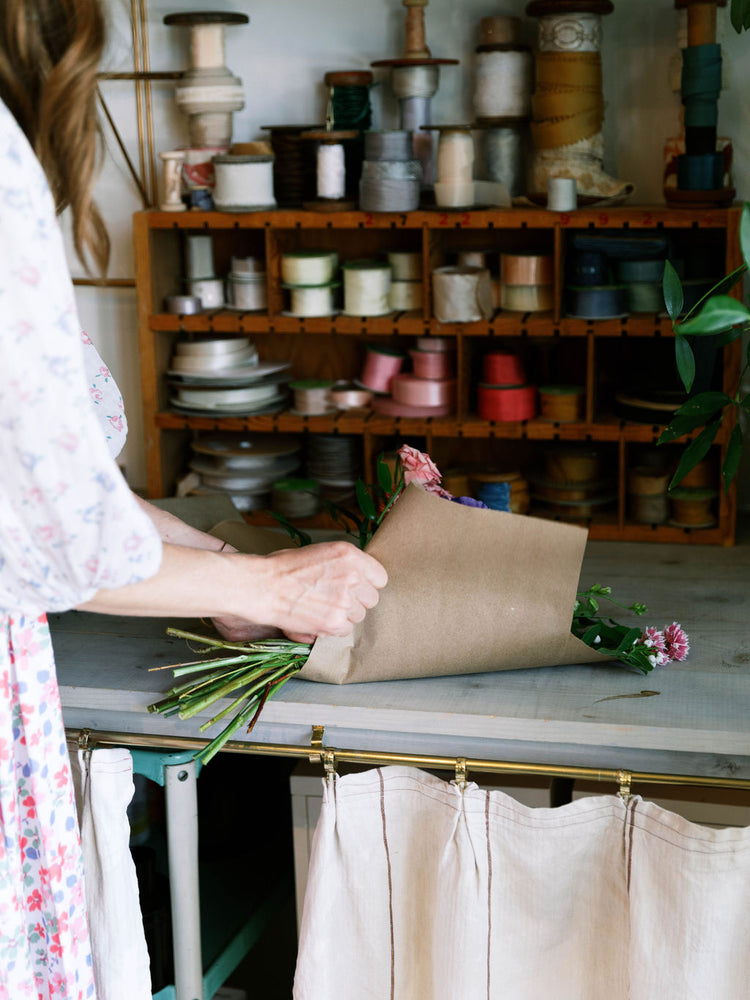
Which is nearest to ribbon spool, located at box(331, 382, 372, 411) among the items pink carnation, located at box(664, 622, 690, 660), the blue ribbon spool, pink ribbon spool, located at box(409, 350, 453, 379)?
pink ribbon spool, located at box(409, 350, 453, 379)

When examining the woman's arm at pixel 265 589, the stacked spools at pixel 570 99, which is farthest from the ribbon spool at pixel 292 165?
the woman's arm at pixel 265 589

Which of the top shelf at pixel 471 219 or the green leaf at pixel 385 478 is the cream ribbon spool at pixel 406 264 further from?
the green leaf at pixel 385 478

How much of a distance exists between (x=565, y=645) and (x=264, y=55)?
182cm

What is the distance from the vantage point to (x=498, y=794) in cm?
129

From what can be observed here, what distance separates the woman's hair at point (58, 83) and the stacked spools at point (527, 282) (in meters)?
1.54

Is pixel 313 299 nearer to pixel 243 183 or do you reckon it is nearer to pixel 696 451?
pixel 243 183

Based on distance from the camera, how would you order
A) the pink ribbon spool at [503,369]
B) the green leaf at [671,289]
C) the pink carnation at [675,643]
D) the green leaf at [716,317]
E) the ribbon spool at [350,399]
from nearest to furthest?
the green leaf at [716,317] < the green leaf at [671,289] < the pink carnation at [675,643] < the pink ribbon spool at [503,369] < the ribbon spool at [350,399]

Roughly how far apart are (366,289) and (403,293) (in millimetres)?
102

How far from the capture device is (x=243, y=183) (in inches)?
97.0

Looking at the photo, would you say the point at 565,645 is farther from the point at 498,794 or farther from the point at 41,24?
the point at 41,24

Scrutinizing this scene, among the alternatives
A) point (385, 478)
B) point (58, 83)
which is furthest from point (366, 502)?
point (58, 83)

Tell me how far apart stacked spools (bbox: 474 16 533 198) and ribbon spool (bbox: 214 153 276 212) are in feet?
1.54

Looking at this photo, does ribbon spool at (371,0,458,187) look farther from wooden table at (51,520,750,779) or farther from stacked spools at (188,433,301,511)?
wooden table at (51,520,750,779)

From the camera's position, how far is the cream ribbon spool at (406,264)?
2.54 metres
